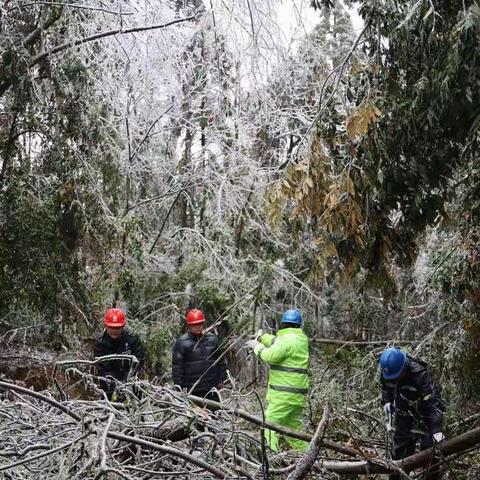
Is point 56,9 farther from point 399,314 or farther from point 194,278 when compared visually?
point 399,314

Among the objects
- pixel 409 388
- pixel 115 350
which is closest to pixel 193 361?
pixel 115 350

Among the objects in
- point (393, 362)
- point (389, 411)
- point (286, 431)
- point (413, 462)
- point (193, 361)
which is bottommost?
point (413, 462)

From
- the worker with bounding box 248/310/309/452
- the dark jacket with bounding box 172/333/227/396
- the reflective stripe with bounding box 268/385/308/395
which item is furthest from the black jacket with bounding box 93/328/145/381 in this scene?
the reflective stripe with bounding box 268/385/308/395

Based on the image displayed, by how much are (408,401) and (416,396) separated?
0.12 metres

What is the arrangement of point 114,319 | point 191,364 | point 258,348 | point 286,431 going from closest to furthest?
point 286,431, point 258,348, point 114,319, point 191,364

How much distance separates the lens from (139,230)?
36.3ft

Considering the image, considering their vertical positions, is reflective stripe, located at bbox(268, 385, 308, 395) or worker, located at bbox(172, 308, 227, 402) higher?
worker, located at bbox(172, 308, 227, 402)

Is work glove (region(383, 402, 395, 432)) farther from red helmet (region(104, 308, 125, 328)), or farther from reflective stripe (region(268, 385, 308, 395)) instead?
red helmet (region(104, 308, 125, 328))

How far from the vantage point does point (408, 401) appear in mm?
5324

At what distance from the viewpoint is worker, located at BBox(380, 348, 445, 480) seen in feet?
17.3

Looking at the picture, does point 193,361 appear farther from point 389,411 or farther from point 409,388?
point 409,388

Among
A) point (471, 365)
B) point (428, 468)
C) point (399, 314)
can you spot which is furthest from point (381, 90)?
point (399, 314)

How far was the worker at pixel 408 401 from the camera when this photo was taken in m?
5.26

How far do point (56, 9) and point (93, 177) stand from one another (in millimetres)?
2340
